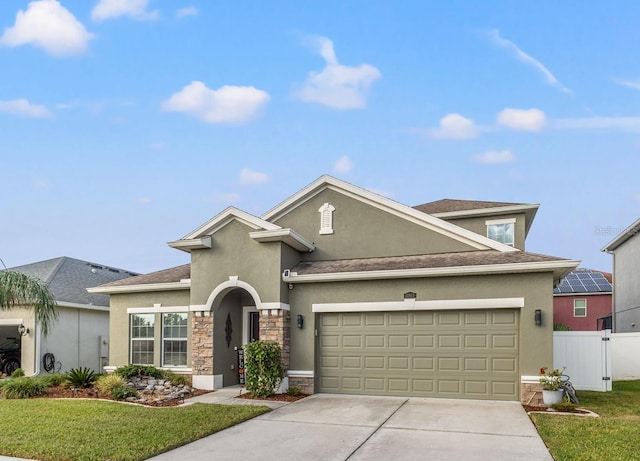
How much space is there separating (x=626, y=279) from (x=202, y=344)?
18.8 meters

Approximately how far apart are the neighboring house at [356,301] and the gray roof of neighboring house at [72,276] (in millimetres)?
5509

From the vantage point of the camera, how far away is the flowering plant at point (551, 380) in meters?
11.0

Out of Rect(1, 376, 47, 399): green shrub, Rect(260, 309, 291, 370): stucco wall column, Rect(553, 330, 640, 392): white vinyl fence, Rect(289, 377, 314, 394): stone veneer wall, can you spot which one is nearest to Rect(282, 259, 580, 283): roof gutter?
Rect(260, 309, 291, 370): stucco wall column

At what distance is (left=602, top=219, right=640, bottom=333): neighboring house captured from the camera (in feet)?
69.2

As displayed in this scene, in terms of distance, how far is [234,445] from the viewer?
8008 mm

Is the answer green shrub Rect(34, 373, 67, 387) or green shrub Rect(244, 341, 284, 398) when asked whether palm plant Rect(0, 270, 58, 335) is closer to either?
green shrub Rect(34, 373, 67, 387)

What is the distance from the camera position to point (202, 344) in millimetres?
14094

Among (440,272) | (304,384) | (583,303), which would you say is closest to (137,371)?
(304,384)

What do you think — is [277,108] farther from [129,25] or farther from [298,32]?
[129,25]

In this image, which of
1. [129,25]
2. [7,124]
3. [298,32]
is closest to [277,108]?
[298,32]

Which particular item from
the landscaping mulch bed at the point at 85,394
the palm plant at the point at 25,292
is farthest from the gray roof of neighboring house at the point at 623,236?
the palm plant at the point at 25,292

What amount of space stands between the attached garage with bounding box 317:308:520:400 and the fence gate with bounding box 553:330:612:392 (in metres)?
2.34

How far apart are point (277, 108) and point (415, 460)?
547 inches

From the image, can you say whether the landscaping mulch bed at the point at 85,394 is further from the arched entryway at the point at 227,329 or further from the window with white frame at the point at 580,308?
the window with white frame at the point at 580,308
